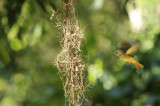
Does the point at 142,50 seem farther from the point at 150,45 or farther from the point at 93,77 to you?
the point at 93,77

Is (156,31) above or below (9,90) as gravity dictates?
below

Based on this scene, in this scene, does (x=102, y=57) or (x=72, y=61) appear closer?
(x=72, y=61)

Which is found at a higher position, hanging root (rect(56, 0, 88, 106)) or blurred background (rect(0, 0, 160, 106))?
blurred background (rect(0, 0, 160, 106))

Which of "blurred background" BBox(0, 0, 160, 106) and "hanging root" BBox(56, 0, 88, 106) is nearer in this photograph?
"hanging root" BBox(56, 0, 88, 106)

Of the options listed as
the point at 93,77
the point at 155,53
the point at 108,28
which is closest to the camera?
the point at 93,77

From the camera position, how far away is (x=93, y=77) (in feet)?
5.08

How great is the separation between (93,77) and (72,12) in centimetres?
47

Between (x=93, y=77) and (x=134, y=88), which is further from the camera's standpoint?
(x=134, y=88)

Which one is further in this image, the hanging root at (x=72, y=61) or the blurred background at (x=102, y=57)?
the blurred background at (x=102, y=57)

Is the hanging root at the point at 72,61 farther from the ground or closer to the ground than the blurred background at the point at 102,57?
closer to the ground

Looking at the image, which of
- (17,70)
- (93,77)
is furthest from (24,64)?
(93,77)

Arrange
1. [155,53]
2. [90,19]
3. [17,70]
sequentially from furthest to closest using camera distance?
[90,19], [17,70], [155,53]

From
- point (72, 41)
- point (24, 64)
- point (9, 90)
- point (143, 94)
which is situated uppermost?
point (24, 64)

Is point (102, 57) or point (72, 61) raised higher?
point (102, 57)
